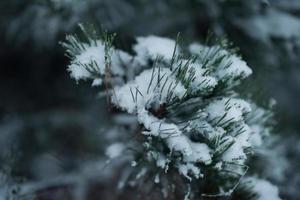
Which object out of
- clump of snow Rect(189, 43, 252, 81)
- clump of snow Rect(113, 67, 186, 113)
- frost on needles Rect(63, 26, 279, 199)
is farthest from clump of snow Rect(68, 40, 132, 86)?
A: clump of snow Rect(189, 43, 252, 81)

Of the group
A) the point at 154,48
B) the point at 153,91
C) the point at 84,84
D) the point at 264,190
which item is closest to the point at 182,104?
the point at 153,91

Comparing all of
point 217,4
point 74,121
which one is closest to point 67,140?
point 74,121

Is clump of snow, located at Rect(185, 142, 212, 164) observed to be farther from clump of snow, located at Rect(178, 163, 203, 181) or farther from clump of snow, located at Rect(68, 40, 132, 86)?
clump of snow, located at Rect(68, 40, 132, 86)

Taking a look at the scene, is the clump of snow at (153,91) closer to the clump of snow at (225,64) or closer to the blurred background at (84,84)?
the clump of snow at (225,64)

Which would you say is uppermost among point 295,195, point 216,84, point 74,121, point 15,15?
point 15,15

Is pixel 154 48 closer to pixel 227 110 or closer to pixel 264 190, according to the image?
pixel 227 110

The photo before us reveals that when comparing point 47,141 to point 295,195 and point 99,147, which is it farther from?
point 295,195

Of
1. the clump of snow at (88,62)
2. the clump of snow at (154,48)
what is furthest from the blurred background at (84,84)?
the clump of snow at (88,62)
